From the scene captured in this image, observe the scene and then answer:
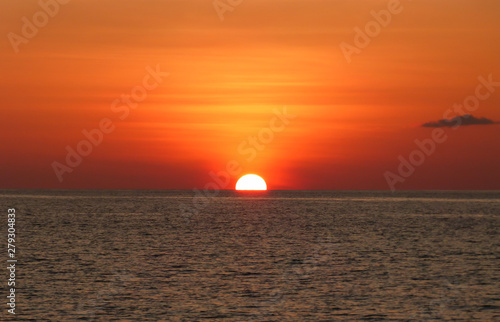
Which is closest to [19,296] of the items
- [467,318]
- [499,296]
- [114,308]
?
[114,308]

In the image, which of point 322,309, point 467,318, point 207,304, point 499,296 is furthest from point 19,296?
point 499,296

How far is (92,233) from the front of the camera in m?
98.4

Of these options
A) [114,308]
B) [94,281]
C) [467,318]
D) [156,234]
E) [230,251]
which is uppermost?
[156,234]

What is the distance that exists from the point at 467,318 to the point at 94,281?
88.2 ft

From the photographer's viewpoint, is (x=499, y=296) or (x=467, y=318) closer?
→ (x=467, y=318)

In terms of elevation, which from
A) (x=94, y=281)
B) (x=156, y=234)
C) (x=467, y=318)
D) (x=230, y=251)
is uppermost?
(x=156, y=234)

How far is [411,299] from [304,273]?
43.0 ft

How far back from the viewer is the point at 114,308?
41.6 m

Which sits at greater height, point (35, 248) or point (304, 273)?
point (35, 248)

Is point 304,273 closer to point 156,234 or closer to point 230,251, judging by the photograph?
point 230,251

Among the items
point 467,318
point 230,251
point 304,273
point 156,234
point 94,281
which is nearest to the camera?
point 467,318

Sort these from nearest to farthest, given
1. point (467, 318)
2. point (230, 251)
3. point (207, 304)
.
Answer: point (467, 318)
point (207, 304)
point (230, 251)

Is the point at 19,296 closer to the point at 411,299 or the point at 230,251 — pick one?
the point at 411,299

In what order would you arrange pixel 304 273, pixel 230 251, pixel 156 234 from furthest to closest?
pixel 156 234 < pixel 230 251 < pixel 304 273
